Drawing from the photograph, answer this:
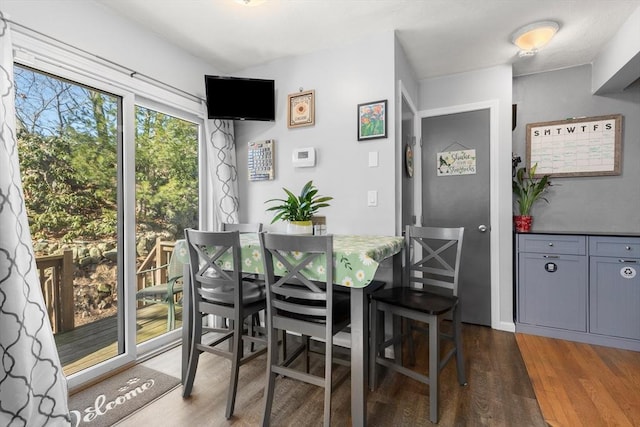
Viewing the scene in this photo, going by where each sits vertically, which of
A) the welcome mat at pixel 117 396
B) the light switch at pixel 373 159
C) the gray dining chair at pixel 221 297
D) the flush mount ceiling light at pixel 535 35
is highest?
the flush mount ceiling light at pixel 535 35

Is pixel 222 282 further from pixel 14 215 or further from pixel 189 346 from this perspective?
pixel 14 215

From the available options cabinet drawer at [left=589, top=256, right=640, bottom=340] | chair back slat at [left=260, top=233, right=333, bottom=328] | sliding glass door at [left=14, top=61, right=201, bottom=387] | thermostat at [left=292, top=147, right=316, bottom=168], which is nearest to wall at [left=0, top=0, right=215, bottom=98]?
sliding glass door at [left=14, top=61, right=201, bottom=387]

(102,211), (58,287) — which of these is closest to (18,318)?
(58,287)

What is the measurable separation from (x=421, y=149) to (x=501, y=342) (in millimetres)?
1900

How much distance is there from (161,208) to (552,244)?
3.35 m

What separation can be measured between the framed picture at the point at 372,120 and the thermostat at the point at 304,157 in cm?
43

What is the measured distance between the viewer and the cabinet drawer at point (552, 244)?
2.63 metres

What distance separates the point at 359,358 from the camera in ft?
5.03

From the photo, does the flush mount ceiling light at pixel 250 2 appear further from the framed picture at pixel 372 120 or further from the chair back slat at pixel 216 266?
the chair back slat at pixel 216 266

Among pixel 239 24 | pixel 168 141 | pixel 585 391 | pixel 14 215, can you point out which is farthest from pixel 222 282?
pixel 585 391

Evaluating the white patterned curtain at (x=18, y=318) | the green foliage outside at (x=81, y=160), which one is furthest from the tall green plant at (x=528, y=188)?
the white patterned curtain at (x=18, y=318)

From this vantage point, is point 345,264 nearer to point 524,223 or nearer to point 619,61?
point 524,223

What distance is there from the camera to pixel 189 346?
1999 millimetres

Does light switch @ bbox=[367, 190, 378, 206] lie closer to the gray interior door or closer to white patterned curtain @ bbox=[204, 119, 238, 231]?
the gray interior door
